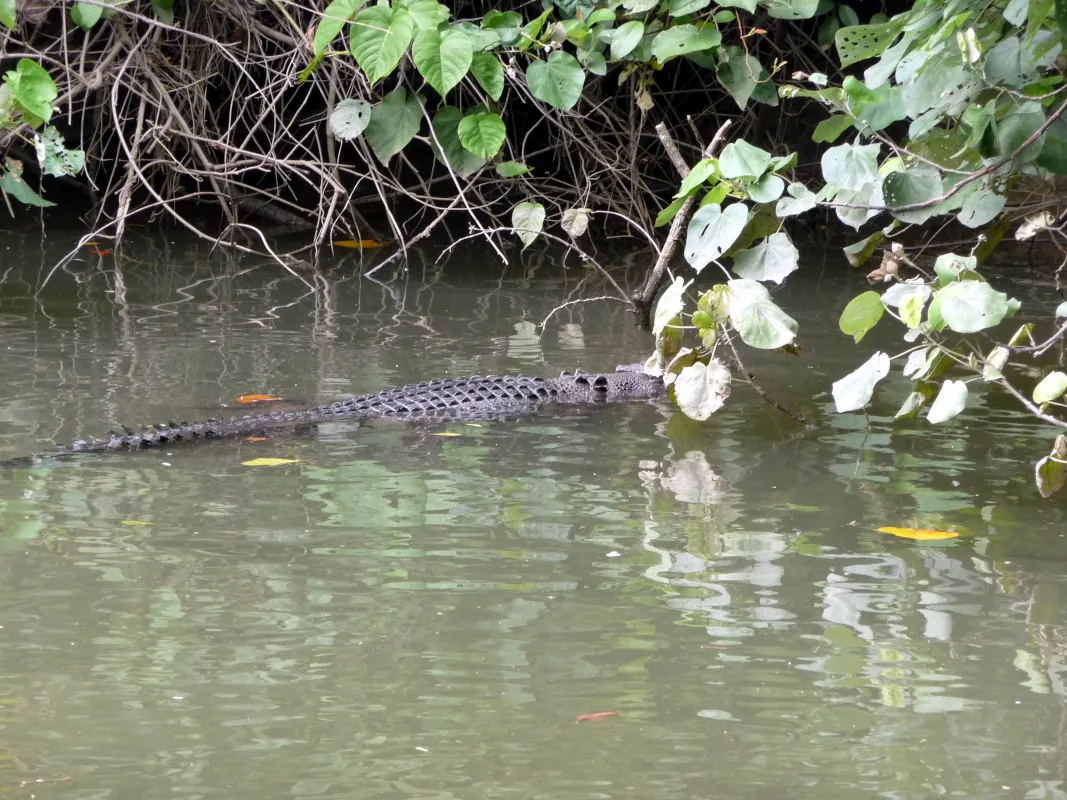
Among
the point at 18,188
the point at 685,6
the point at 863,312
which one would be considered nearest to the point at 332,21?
the point at 685,6

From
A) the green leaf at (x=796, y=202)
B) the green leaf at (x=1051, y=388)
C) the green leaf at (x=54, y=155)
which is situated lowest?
the green leaf at (x=1051, y=388)

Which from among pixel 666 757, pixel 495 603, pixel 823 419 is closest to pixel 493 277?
pixel 823 419

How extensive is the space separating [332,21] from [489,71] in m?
0.85

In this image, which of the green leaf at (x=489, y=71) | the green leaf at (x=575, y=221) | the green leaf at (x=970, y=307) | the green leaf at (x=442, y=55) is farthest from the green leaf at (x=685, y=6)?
the green leaf at (x=970, y=307)

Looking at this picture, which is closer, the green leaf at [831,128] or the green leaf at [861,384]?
the green leaf at [861,384]

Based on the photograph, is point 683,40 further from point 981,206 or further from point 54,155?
point 54,155

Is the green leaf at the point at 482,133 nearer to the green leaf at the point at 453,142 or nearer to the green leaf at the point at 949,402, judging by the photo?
the green leaf at the point at 453,142

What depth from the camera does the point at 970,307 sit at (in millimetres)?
3328

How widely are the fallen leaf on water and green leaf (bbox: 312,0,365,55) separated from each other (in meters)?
3.30

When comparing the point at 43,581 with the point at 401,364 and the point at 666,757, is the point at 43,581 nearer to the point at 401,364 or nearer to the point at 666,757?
the point at 666,757

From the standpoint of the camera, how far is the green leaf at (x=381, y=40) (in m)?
5.29

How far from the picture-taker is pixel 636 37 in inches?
234

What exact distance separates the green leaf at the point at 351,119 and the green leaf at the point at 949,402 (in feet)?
13.7

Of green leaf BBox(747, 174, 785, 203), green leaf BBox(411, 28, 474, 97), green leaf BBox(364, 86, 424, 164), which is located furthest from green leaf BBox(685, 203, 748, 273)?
green leaf BBox(364, 86, 424, 164)
